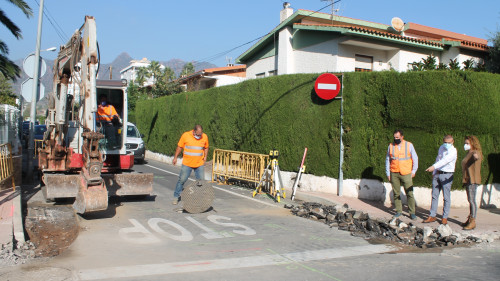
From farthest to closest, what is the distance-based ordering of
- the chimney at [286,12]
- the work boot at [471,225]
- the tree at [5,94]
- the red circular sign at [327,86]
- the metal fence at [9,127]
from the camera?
the tree at [5,94]
the chimney at [286,12]
the metal fence at [9,127]
the red circular sign at [327,86]
the work boot at [471,225]

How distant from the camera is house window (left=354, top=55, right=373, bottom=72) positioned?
62.8ft

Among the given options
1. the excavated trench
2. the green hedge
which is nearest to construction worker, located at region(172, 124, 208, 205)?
the excavated trench

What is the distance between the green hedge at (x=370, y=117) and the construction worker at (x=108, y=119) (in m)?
5.17

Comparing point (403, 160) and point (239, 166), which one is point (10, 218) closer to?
point (239, 166)

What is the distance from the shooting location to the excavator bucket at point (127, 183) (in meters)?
9.73

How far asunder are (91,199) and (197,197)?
85.2 inches

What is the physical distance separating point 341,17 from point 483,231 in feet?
53.7

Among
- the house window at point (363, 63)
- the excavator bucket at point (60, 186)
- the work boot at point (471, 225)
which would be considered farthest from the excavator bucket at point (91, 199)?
the house window at point (363, 63)

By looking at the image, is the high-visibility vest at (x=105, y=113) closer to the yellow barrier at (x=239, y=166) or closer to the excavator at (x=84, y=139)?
the excavator at (x=84, y=139)

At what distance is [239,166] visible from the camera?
532 inches

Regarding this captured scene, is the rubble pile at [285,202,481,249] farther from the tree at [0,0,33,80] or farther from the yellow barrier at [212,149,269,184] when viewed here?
the tree at [0,0,33,80]

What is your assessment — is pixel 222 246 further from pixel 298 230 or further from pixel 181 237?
pixel 298 230

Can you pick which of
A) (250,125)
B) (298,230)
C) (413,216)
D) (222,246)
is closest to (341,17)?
(250,125)

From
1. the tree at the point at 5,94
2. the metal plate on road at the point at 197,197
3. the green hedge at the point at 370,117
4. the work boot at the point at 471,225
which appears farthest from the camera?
the tree at the point at 5,94
